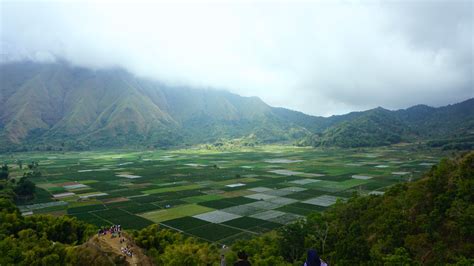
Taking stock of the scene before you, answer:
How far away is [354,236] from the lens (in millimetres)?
61281

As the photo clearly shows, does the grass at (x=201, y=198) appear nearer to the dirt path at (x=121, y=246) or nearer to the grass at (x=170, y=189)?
the grass at (x=170, y=189)

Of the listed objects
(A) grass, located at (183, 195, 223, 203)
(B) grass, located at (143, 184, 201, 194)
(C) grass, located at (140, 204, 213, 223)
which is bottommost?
(C) grass, located at (140, 204, 213, 223)

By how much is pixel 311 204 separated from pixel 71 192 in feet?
301

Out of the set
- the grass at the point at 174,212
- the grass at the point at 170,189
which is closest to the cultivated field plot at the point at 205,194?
the grass at the point at 174,212

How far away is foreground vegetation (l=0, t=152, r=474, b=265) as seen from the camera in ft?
164

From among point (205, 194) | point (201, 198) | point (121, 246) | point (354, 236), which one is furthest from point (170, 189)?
point (354, 236)

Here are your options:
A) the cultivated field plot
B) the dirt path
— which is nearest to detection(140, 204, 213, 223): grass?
the cultivated field plot

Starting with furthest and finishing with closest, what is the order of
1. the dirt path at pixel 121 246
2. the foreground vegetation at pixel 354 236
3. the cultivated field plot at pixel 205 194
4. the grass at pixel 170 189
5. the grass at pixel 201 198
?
the grass at pixel 170 189
the grass at pixel 201 198
the cultivated field plot at pixel 205 194
the dirt path at pixel 121 246
the foreground vegetation at pixel 354 236

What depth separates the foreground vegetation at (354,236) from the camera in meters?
50.1

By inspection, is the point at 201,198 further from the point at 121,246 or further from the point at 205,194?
the point at 121,246

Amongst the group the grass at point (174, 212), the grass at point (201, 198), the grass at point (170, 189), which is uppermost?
the grass at point (170, 189)

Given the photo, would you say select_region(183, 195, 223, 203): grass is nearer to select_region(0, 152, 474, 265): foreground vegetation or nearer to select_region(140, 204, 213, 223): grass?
Result: select_region(140, 204, 213, 223): grass

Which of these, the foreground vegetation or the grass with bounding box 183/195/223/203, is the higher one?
the foreground vegetation

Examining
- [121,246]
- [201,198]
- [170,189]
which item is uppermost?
[121,246]
